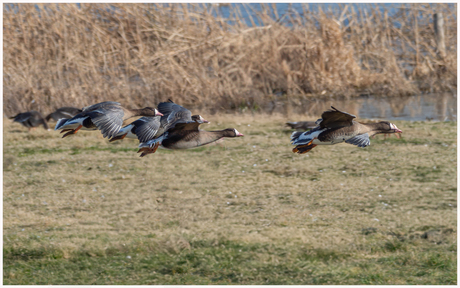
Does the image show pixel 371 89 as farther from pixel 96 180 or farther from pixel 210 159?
pixel 96 180

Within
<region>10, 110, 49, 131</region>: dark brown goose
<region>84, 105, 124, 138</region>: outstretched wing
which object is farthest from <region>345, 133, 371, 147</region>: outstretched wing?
<region>10, 110, 49, 131</region>: dark brown goose

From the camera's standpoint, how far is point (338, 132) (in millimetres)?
2574

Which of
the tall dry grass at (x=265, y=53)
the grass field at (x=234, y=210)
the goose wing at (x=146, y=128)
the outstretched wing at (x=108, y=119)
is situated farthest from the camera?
the tall dry grass at (x=265, y=53)

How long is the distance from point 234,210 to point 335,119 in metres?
17.4

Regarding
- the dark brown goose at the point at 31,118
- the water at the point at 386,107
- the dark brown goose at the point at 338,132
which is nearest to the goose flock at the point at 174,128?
the dark brown goose at the point at 338,132

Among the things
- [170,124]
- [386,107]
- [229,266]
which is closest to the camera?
[170,124]

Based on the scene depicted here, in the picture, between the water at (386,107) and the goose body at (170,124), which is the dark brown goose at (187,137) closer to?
the goose body at (170,124)

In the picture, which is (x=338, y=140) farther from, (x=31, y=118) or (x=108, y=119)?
(x=31, y=118)

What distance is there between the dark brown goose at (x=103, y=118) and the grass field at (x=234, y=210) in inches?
495

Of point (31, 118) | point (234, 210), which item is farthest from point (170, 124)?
point (31, 118)

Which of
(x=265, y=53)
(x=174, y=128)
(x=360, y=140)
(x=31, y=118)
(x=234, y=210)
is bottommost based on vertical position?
(x=234, y=210)

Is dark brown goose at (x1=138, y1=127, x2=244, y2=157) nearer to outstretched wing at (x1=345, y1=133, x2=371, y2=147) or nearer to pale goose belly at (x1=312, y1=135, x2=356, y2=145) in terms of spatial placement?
pale goose belly at (x1=312, y1=135, x2=356, y2=145)

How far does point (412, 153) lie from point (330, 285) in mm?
13887

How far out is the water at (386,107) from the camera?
27.7 meters
